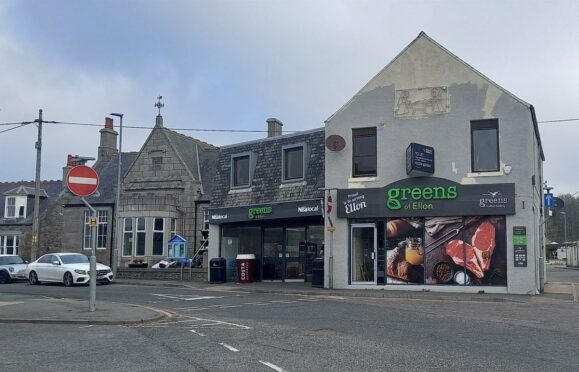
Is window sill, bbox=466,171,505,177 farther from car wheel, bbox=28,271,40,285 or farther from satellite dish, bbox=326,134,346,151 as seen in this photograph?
car wheel, bbox=28,271,40,285

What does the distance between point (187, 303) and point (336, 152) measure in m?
9.19

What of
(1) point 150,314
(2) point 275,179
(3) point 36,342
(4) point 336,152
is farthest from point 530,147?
(3) point 36,342

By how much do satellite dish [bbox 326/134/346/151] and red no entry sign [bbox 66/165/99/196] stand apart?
11.5 metres

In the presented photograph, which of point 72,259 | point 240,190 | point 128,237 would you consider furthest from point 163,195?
point 240,190

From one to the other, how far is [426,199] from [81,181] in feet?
42.2

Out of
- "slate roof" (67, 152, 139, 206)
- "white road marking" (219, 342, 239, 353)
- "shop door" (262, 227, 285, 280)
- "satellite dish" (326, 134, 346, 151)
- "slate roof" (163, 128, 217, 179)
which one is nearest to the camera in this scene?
"white road marking" (219, 342, 239, 353)

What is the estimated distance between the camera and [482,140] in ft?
70.2

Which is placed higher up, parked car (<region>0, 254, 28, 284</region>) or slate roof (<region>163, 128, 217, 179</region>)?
slate roof (<region>163, 128, 217, 179</region>)

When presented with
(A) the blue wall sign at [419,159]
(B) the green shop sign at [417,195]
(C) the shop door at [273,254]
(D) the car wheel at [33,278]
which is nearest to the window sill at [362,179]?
(B) the green shop sign at [417,195]

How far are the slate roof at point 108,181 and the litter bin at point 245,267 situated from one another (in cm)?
1780

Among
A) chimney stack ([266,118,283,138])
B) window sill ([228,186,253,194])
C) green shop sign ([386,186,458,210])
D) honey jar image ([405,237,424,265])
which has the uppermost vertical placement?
chimney stack ([266,118,283,138])

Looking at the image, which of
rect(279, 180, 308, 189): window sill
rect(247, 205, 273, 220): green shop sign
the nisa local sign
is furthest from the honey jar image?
rect(247, 205, 273, 220): green shop sign

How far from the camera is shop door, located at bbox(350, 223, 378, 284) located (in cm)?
2262

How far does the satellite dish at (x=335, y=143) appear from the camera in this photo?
2305 cm
